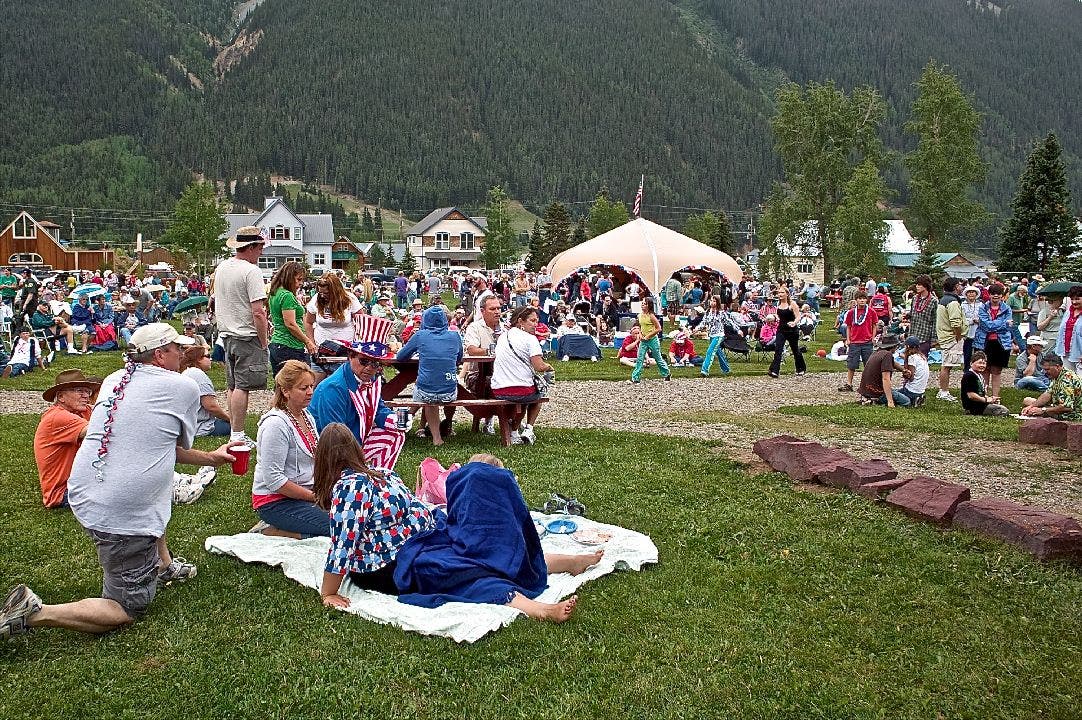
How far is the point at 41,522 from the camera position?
22.2ft

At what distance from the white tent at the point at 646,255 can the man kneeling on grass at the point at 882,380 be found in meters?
15.7

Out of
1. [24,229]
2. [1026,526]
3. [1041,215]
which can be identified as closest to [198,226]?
[24,229]

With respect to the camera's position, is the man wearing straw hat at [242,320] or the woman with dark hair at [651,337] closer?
the man wearing straw hat at [242,320]

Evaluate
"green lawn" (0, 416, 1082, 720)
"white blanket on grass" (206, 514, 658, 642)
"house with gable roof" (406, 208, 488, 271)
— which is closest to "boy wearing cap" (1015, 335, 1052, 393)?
"green lawn" (0, 416, 1082, 720)

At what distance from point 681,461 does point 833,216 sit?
1762 inches

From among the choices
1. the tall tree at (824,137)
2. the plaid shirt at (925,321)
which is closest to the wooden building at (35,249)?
the tall tree at (824,137)

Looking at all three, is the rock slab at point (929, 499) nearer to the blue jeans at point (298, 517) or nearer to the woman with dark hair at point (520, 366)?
the woman with dark hair at point (520, 366)

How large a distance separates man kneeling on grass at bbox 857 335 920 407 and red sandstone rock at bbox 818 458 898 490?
5.61 metres

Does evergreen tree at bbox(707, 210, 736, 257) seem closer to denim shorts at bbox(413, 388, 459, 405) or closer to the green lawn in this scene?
denim shorts at bbox(413, 388, 459, 405)

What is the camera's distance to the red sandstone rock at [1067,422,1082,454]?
31.8 ft

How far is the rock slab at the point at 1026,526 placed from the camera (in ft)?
19.1

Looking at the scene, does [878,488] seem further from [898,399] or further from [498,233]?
[498,233]

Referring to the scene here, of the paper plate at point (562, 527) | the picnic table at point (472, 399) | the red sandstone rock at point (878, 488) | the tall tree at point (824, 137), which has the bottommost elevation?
the paper plate at point (562, 527)

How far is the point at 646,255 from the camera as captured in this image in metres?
29.4
